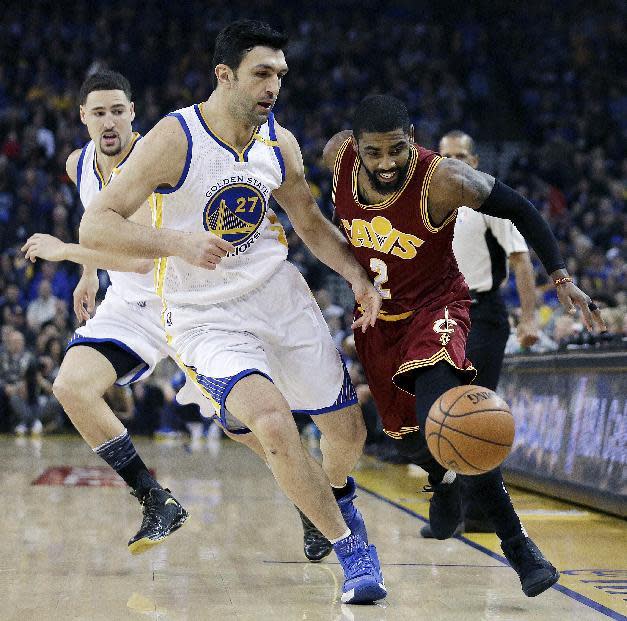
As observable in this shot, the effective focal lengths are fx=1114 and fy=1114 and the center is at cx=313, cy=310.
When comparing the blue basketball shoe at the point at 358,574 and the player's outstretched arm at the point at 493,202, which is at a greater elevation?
the player's outstretched arm at the point at 493,202

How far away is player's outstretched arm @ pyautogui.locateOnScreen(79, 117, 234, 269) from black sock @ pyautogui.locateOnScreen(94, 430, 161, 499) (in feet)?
3.95

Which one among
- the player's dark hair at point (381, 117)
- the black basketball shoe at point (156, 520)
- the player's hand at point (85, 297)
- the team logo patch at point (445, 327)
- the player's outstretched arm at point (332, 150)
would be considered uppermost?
the player's dark hair at point (381, 117)

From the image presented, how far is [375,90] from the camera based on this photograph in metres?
20.4

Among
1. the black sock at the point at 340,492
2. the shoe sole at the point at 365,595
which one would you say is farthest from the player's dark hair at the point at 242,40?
the shoe sole at the point at 365,595

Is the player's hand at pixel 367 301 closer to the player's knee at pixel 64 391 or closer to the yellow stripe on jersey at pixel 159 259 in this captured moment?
the yellow stripe on jersey at pixel 159 259

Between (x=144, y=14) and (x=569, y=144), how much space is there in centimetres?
820

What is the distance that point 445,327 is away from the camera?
4328 mm

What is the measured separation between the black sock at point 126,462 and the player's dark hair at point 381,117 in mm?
1776

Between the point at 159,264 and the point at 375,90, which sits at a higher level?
the point at 375,90

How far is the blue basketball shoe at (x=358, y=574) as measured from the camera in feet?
13.3

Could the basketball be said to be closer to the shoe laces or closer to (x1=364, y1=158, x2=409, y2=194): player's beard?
the shoe laces

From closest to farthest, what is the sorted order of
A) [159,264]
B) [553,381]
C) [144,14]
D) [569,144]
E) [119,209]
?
[119,209] → [159,264] → [553,381] → [569,144] → [144,14]

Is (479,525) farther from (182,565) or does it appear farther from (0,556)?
(0,556)

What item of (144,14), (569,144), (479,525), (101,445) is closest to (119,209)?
(101,445)
